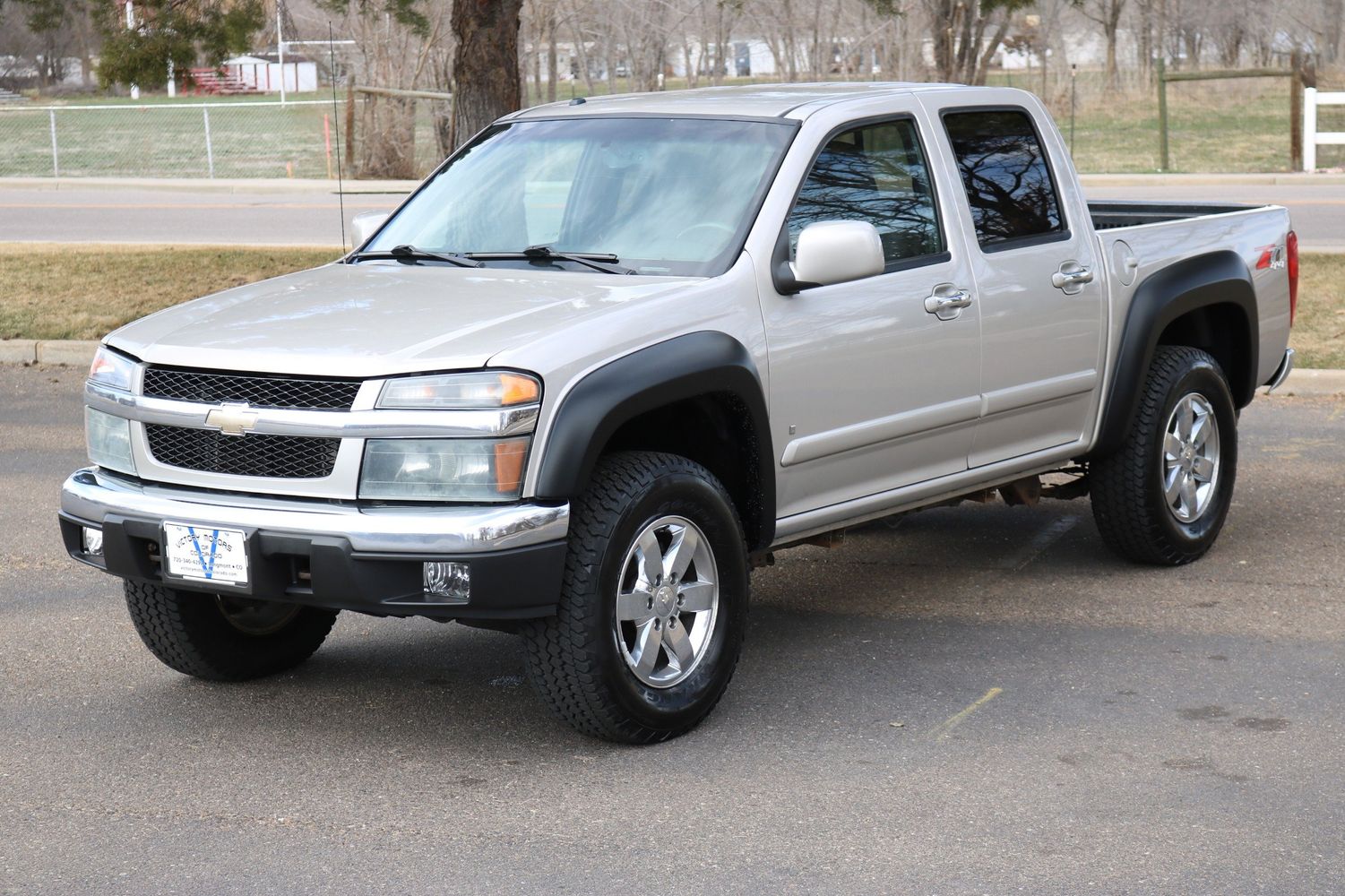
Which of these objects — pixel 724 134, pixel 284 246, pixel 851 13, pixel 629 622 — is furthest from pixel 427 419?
pixel 851 13

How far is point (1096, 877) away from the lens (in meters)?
3.90

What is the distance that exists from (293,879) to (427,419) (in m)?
1.18

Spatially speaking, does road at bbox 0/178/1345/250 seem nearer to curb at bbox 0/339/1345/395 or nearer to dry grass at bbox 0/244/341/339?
dry grass at bbox 0/244/341/339

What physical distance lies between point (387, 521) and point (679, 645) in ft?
3.32

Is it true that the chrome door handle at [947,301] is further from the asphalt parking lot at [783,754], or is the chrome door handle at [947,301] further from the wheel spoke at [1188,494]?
the wheel spoke at [1188,494]

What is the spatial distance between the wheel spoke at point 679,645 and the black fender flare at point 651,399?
45cm

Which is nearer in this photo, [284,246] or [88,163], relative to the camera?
[284,246]

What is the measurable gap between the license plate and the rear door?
2644 millimetres

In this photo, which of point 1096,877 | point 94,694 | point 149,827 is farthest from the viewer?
point 94,694

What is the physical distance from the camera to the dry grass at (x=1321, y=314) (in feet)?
36.9

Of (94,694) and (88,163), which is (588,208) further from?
(88,163)

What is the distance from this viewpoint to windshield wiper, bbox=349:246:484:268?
218 inches

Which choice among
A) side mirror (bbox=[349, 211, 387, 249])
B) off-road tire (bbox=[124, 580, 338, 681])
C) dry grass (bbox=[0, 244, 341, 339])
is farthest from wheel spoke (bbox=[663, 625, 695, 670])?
dry grass (bbox=[0, 244, 341, 339])

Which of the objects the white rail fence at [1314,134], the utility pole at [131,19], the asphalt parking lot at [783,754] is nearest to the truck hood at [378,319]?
the asphalt parking lot at [783,754]
